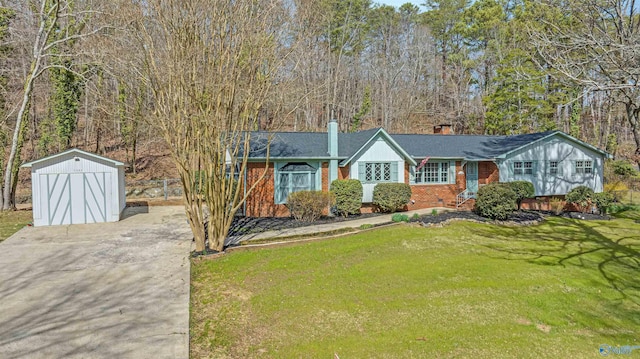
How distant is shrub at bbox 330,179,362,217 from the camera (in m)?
16.9

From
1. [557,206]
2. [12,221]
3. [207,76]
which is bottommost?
[12,221]

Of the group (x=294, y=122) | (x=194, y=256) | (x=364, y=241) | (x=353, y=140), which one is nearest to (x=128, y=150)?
(x=294, y=122)

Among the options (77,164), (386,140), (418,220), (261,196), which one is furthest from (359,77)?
(77,164)

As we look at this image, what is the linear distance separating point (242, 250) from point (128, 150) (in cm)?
2282

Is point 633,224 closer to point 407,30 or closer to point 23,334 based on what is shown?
point 23,334

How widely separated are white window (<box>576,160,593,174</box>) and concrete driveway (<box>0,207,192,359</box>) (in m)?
20.4

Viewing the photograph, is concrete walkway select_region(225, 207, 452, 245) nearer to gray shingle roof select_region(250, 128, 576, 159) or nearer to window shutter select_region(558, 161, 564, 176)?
gray shingle roof select_region(250, 128, 576, 159)

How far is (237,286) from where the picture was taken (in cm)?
837

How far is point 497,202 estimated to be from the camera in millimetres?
15508

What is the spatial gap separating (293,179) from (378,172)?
4.25 m

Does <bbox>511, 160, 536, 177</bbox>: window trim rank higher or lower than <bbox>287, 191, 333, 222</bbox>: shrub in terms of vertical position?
higher

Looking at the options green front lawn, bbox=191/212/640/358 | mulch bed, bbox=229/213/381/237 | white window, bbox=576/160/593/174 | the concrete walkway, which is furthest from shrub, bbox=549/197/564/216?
mulch bed, bbox=229/213/381/237

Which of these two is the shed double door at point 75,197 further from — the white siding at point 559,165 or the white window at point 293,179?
the white siding at point 559,165

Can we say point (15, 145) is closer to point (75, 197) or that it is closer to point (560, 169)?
point (75, 197)
